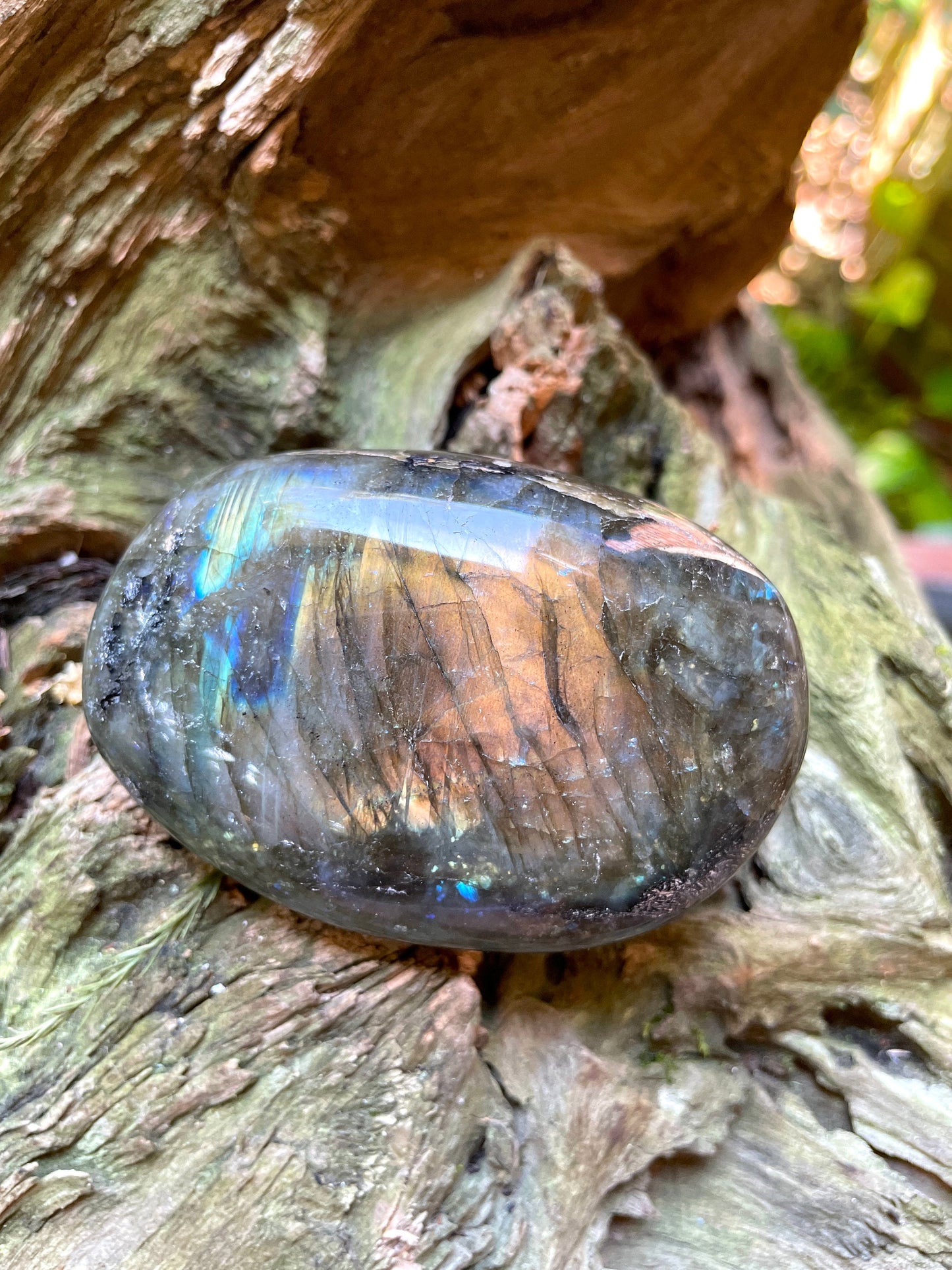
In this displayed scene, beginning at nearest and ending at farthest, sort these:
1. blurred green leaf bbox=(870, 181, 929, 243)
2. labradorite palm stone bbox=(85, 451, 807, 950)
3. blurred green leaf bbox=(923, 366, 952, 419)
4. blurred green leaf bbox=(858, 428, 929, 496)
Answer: labradorite palm stone bbox=(85, 451, 807, 950) → blurred green leaf bbox=(858, 428, 929, 496) → blurred green leaf bbox=(923, 366, 952, 419) → blurred green leaf bbox=(870, 181, 929, 243)

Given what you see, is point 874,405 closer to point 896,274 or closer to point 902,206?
point 896,274

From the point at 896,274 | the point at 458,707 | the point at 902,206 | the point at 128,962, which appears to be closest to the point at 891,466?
the point at 896,274

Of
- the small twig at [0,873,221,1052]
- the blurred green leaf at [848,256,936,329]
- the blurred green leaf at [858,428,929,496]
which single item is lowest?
the blurred green leaf at [858,428,929,496]

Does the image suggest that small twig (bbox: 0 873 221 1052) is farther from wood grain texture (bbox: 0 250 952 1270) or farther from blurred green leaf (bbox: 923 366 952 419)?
blurred green leaf (bbox: 923 366 952 419)

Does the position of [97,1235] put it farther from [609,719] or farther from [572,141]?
[572,141]

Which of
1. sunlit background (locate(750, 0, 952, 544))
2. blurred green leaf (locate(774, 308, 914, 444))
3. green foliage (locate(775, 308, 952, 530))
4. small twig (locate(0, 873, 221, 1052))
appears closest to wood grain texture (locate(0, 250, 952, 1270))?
small twig (locate(0, 873, 221, 1052))

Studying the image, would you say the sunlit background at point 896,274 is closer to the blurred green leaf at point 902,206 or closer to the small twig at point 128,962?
the blurred green leaf at point 902,206
